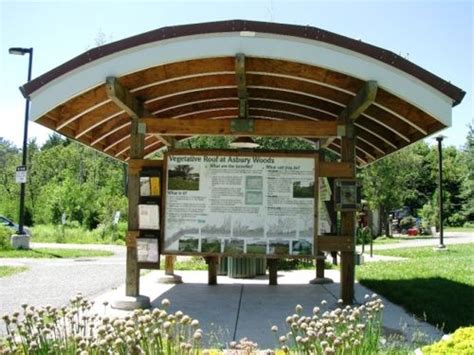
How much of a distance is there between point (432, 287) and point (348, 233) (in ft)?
9.90

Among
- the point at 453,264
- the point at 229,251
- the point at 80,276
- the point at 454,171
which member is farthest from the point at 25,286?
the point at 454,171

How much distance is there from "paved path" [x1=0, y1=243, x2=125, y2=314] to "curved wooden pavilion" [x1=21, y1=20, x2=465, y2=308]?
7.44 feet

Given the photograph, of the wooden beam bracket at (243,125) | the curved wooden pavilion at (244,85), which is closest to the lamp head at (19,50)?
the curved wooden pavilion at (244,85)

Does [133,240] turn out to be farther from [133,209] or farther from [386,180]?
[386,180]

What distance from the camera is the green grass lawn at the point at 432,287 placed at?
7.63 metres

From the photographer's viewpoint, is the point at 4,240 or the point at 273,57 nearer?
the point at 273,57

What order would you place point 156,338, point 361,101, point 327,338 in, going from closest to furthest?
point 156,338 < point 327,338 < point 361,101

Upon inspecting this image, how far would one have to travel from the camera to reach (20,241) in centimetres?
2075

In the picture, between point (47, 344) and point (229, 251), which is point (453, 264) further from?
point (47, 344)

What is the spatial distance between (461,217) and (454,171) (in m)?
6.01

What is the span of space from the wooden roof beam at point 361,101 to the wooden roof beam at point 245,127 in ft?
0.83

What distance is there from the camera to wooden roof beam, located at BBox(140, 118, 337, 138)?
8406 mm

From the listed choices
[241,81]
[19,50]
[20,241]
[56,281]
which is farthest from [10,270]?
[19,50]

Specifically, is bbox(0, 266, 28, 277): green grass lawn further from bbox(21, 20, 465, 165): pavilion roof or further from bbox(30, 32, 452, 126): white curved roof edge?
bbox(30, 32, 452, 126): white curved roof edge
